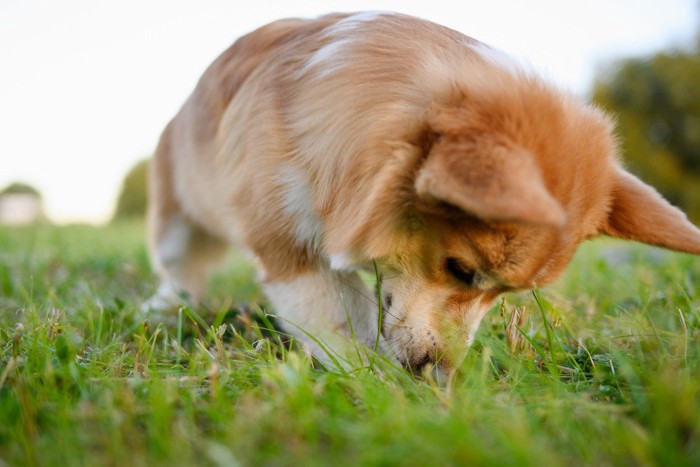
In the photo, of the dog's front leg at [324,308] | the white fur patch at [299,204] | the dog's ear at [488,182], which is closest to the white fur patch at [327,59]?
the white fur patch at [299,204]

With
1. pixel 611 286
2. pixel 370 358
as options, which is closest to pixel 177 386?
pixel 370 358

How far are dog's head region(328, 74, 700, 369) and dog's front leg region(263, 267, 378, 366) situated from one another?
8.2 inches

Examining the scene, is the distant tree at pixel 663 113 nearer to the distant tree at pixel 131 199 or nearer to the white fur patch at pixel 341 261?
the distant tree at pixel 131 199

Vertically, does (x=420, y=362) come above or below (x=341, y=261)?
below

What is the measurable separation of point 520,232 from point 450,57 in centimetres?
76

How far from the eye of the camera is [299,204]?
2.52 metres

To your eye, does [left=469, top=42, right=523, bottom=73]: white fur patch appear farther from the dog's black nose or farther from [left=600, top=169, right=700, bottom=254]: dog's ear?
the dog's black nose

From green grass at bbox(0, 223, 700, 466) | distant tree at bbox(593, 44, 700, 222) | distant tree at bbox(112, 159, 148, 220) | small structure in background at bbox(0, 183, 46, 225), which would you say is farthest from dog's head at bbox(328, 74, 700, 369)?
distant tree at bbox(593, 44, 700, 222)

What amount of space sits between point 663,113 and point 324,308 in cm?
2232

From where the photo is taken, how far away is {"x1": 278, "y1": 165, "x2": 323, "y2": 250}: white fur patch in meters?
2.49

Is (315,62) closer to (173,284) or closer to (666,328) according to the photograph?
(666,328)

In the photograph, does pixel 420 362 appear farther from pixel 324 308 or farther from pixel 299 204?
pixel 299 204

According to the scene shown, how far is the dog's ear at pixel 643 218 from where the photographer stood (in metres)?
2.38

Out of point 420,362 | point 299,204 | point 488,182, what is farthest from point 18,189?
point 488,182
